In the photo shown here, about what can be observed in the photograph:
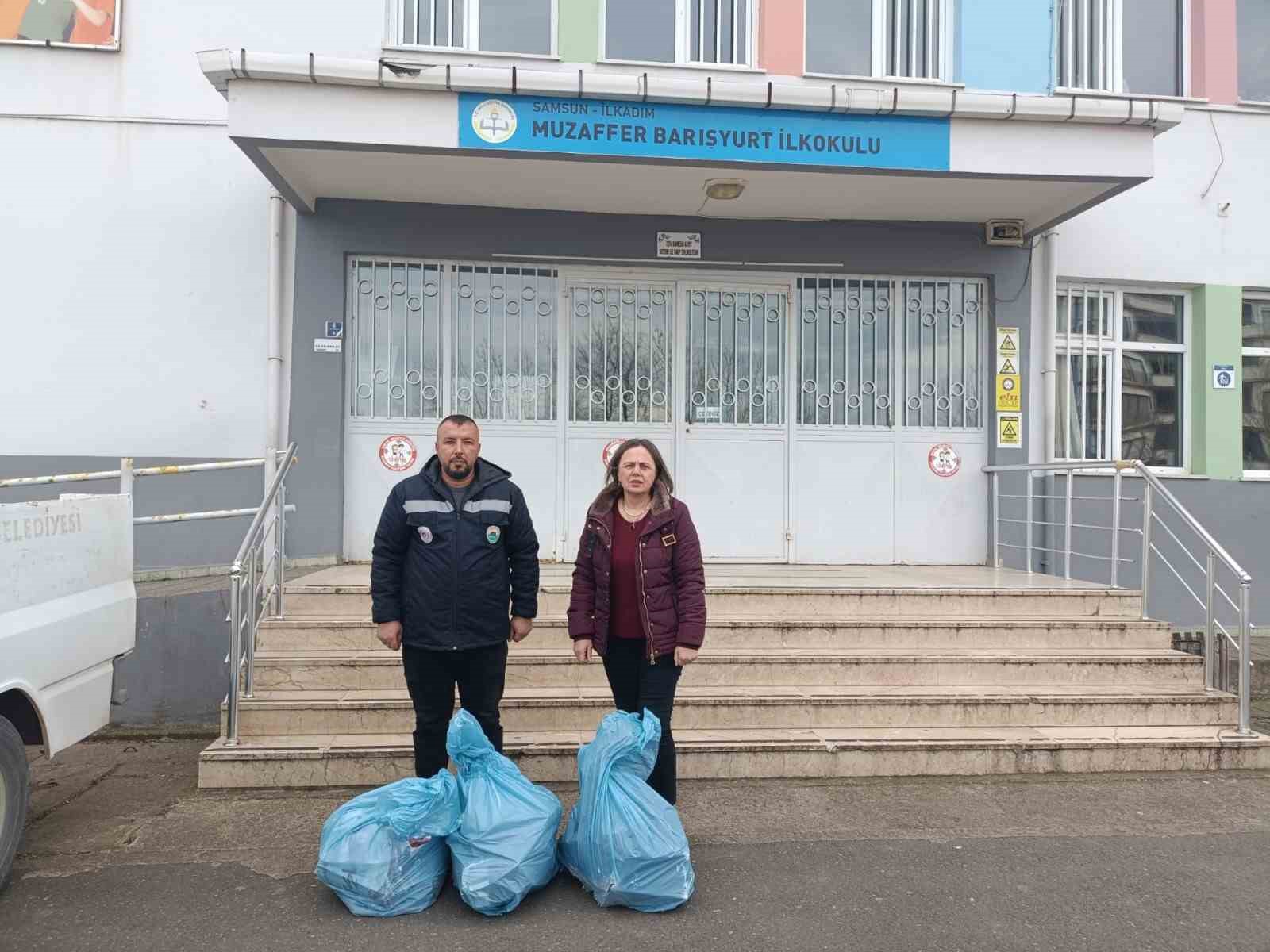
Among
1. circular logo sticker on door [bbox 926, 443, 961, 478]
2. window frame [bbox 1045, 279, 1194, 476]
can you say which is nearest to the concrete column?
window frame [bbox 1045, 279, 1194, 476]

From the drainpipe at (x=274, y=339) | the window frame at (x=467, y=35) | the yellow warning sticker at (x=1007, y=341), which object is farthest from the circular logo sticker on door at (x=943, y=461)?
the drainpipe at (x=274, y=339)

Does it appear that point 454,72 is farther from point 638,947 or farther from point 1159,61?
point 1159,61

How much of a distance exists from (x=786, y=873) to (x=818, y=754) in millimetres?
1195

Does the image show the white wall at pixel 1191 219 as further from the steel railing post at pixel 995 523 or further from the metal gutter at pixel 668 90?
the steel railing post at pixel 995 523

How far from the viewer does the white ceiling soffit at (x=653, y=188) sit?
6230 millimetres

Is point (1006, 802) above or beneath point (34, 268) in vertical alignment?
beneath

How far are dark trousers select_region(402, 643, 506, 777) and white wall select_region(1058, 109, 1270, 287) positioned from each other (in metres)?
6.18

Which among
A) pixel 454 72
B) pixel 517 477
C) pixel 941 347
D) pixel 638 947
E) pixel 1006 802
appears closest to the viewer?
pixel 638 947

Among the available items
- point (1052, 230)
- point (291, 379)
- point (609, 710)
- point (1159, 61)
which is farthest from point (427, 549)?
point (1159, 61)

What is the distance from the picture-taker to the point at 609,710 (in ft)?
16.7

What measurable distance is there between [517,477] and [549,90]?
2829mm

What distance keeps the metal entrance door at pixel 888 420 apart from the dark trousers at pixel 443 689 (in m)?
4.00

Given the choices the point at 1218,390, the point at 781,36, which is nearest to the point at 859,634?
the point at 1218,390

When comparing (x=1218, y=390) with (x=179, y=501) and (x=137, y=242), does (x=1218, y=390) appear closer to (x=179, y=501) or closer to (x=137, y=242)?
(x=179, y=501)
